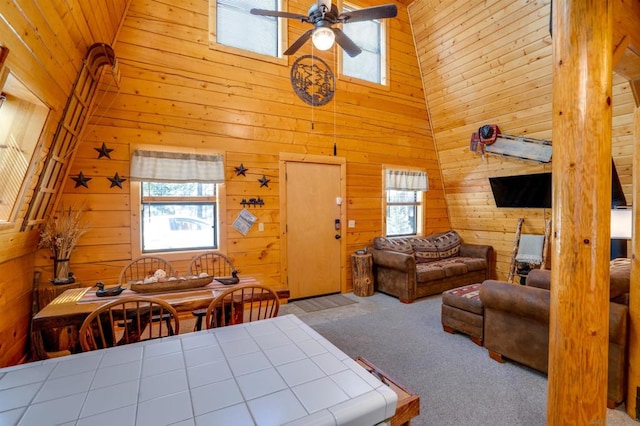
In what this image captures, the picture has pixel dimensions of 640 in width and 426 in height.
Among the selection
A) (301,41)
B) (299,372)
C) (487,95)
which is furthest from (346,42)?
(299,372)

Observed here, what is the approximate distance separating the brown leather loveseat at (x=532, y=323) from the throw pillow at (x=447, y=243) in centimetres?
270

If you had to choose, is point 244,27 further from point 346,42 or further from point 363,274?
point 363,274

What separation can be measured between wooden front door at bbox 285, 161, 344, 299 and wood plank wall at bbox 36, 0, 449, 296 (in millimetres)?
213

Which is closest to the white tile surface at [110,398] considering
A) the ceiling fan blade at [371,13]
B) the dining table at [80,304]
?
the dining table at [80,304]

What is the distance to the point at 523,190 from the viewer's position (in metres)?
4.71

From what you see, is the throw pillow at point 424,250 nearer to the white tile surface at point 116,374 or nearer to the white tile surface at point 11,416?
the white tile surface at point 116,374

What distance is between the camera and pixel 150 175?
141 inches

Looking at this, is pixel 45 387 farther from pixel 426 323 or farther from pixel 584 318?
pixel 426 323

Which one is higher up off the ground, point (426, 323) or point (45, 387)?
point (45, 387)

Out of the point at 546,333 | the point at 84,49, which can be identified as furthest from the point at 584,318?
the point at 84,49

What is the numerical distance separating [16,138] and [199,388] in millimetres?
2438

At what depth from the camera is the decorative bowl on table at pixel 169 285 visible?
241 cm

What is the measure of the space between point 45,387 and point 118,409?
12.0 inches

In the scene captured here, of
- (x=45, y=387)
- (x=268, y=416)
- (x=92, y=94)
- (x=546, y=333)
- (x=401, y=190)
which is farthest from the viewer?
(x=401, y=190)
